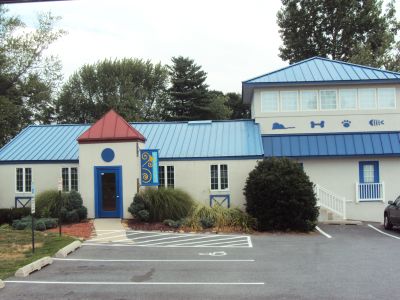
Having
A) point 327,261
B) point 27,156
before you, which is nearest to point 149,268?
point 327,261

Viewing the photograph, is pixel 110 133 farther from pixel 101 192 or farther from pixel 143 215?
Result: pixel 143 215

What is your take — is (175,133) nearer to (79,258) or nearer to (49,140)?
(49,140)

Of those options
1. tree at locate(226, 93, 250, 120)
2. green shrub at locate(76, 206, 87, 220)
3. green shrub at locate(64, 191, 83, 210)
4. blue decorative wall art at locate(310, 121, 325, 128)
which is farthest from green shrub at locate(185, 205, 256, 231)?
tree at locate(226, 93, 250, 120)

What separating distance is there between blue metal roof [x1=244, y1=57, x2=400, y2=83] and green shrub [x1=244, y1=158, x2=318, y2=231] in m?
6.98

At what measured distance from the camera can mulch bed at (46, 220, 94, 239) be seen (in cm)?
1806

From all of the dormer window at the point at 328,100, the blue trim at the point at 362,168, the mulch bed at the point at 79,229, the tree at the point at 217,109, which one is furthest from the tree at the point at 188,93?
the mulch bed at the point at 79,229

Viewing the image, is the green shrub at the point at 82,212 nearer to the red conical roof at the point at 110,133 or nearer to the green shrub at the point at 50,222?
the green shrub at the point at 50,222

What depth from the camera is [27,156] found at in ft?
79.8

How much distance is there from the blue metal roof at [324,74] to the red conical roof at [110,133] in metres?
6.99

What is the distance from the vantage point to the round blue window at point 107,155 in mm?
22078

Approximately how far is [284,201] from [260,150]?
4.41 m

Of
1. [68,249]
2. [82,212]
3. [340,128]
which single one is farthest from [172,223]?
[340,128]

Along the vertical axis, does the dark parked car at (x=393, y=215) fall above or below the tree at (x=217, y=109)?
below

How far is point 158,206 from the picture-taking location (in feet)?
68.7
